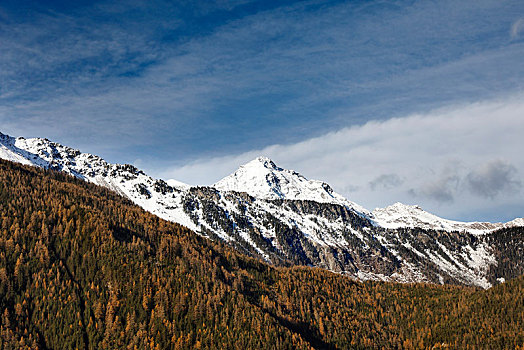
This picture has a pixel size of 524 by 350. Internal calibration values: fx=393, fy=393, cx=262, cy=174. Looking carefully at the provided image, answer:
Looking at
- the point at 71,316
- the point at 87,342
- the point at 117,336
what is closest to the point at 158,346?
the point at 117,336

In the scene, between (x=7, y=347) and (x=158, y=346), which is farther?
(x=158, y=346)

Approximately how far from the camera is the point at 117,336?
19900 centimetres

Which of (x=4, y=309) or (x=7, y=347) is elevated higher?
(x=4, y=309)

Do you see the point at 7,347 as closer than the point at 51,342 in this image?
Yes

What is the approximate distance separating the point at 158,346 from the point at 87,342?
34628mm

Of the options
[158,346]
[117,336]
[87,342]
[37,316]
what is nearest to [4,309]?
[37,316]

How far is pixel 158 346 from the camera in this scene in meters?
196

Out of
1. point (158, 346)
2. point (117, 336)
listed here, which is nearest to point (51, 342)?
point (117, 336)

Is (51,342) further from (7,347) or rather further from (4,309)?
(4,309)

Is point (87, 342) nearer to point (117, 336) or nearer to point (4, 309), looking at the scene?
point (117, 336)

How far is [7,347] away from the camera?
176 metres

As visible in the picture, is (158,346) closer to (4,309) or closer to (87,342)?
(87,342)

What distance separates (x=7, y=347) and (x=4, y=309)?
83.2ft

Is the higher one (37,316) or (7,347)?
(37,316)
